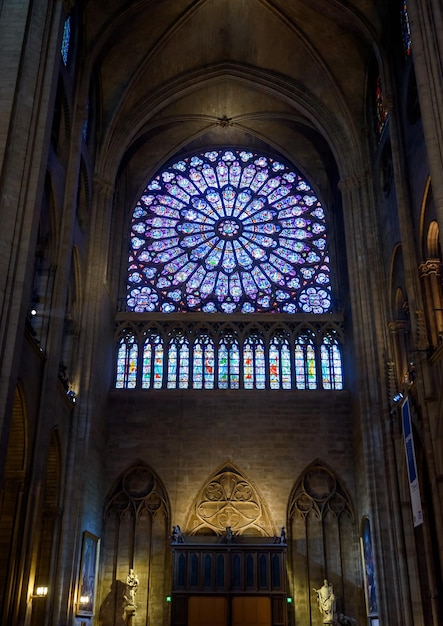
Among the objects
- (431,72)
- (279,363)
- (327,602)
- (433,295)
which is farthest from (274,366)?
(431,72)

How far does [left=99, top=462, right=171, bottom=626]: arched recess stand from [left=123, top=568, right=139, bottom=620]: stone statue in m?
0.37

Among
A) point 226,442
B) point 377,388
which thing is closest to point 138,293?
point 226,442

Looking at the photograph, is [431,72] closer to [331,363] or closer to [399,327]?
[399,327]

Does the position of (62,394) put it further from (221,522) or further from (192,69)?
(192,69)

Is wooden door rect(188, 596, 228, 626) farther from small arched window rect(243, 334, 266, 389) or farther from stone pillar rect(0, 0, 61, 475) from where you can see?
stone pillar rect(0, 0, 61, 475)

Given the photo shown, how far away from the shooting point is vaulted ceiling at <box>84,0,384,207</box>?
65.9 feet

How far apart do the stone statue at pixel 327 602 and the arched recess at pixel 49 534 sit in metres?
6.66

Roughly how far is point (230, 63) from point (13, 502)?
1514 centimetres

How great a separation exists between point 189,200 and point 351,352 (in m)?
Result: 8.12

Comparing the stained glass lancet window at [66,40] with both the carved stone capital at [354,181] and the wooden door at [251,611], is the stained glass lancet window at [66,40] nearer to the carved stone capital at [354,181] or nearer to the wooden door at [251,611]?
the carved stone capital at [354,181]

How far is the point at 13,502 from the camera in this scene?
13172mm

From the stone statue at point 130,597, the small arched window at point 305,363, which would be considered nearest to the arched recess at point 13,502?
the stone statue at point 130,597

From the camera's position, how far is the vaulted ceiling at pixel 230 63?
2008cm

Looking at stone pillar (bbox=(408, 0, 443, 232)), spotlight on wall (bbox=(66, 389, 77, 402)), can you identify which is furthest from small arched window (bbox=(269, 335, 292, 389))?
stone pillar (bbox=(408, 0, 443, 232))
